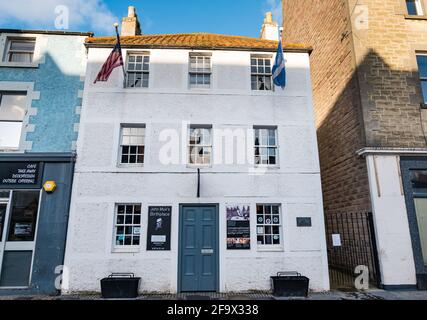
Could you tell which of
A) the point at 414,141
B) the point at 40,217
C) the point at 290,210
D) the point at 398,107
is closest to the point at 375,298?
the point at 290,210

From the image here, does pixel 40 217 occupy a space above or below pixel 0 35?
below

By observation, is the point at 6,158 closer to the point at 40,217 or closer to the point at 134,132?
the point at 40,217

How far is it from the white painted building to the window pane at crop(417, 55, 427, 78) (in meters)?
4.34

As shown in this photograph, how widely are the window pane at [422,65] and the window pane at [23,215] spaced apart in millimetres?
14969

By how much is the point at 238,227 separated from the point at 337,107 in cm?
692

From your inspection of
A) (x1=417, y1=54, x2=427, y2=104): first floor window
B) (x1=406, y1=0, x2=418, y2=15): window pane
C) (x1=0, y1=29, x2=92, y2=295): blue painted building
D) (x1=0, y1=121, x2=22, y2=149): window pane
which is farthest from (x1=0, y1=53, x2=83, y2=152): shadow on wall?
(x1=406, y1=0, x2=418, y2=15): window pane

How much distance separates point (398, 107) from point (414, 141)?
1.36 m

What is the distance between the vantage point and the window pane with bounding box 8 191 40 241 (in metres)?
8.95

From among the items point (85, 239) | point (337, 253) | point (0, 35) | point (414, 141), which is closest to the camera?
point (85, 239)

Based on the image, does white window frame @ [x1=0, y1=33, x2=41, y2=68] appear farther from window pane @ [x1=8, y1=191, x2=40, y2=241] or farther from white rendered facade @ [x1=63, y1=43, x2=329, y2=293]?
window pane @ [x1=8, y1=191, x2=40, y2=241]

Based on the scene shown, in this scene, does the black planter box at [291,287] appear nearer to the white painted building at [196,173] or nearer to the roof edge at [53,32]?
the white painted building at [196,173]

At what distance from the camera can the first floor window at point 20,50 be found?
34.8 ft

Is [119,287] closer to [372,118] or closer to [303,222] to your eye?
[303,222]

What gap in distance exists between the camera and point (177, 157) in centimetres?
977
